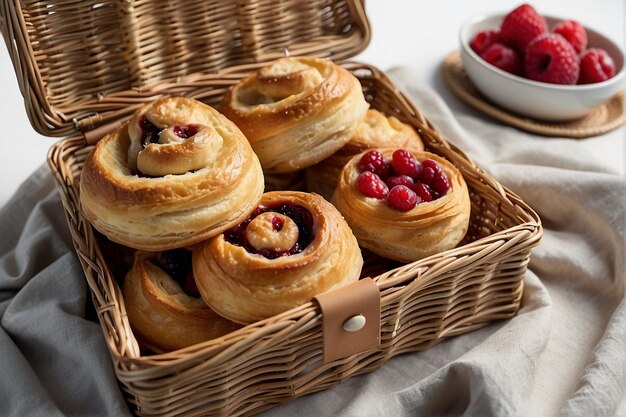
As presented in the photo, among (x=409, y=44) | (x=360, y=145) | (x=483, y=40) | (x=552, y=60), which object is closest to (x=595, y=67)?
(x=552, y=60)

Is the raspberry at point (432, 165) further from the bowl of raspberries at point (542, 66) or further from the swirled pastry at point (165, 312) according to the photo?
the bowl of raspberries at point (542, 66)

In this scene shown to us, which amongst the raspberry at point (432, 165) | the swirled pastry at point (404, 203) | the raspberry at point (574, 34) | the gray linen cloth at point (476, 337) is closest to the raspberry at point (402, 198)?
the swirled pastry at point (404, 203)

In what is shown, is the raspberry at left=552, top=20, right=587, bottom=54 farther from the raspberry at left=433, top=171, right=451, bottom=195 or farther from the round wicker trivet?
the raspberry at left=433, top=171, right=451, bottom=195

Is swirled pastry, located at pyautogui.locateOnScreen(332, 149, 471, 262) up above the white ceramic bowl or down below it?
above

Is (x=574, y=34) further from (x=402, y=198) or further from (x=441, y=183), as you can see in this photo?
(x=402, y=198)

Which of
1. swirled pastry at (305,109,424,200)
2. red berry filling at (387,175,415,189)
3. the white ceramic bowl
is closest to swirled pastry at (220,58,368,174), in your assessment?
swirled pastry at (305,109,424,200)
